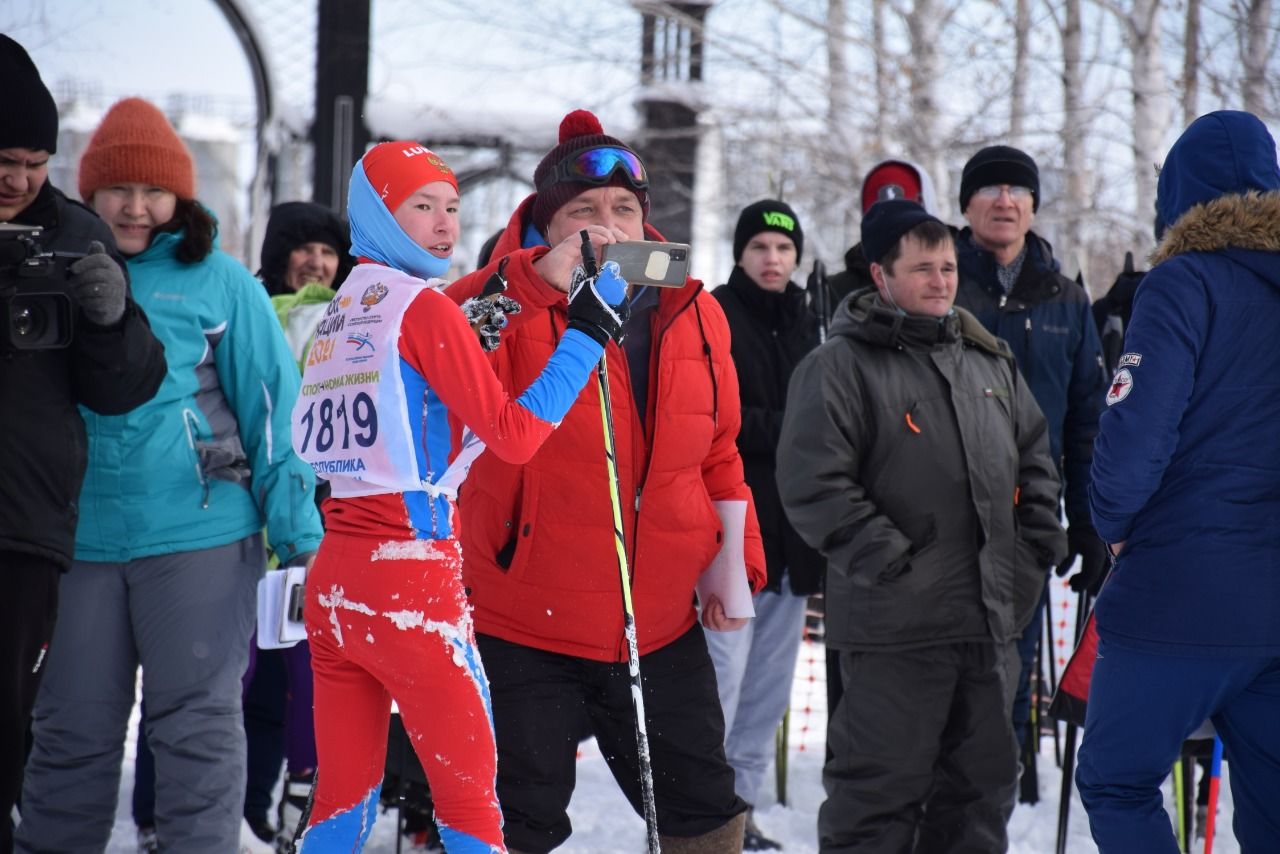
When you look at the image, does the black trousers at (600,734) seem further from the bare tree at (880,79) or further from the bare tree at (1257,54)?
the bare tree at (880,79)

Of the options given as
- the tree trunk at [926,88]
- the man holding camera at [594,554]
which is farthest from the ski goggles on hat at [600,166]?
the tree trunk at [926,88]

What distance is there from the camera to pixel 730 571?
3.23 metres

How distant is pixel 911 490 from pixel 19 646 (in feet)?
7.64

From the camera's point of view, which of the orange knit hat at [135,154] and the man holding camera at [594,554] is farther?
the orange knit hat at [135,154]

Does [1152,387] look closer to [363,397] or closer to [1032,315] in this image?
[363,397]

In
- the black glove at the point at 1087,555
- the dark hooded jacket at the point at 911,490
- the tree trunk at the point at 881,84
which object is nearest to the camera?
the dark hooded jacket at the point at 911,490

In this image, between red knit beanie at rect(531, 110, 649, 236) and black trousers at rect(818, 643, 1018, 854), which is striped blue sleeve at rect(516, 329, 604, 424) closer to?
red knit beanie at rect(531, 110, 649, 236)

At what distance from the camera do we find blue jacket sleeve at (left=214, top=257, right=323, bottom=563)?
3660 mm

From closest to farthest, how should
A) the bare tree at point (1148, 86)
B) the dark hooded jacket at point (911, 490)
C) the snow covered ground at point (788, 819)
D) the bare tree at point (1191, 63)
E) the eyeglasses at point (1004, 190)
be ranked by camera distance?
1. the dark hooded jacket at point (911, 490)
2. the snow covered ground at point (788, 819)
3. the eyeglasses at point (1004, 190)
4. the bare tree at point (1191, 63)
5. the bare tree at point (1148, 86)

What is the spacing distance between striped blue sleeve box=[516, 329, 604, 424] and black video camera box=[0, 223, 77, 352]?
1133mm

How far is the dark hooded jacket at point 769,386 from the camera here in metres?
5.00

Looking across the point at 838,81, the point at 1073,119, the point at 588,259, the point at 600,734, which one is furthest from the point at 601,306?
the point at 838,81

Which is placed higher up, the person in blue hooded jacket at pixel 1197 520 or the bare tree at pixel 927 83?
the bare tree at pixel 927 83

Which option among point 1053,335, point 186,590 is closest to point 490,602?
point 186,590
